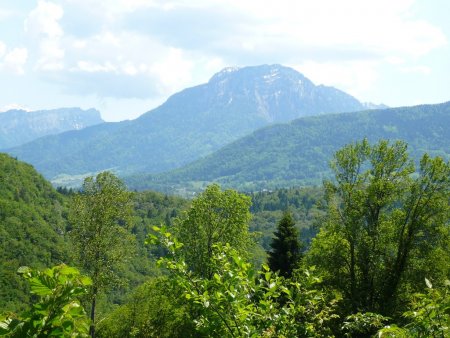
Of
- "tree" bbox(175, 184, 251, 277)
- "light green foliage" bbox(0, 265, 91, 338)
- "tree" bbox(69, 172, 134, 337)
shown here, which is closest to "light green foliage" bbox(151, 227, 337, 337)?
"light green foliage" bbox(0, 265, 91, 338)

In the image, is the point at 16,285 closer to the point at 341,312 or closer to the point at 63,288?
the point at 341,312

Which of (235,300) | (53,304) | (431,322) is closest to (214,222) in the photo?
(235,300)

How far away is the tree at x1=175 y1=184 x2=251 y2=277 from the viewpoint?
40562mm

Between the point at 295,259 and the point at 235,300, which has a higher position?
the point at 235,300

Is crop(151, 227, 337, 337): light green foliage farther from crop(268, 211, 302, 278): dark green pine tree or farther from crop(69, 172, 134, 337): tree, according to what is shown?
crop(268, 211, 302, 278): dark green pine tree

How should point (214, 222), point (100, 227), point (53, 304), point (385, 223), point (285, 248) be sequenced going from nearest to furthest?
1. point (53, 304)
2. point (385, 223)
3. point (100, 227)
4. point (214, 222)
5. point (285, 248)

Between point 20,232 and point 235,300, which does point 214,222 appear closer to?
point 235,300

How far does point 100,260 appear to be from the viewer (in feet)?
128

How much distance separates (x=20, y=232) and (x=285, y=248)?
13561cm

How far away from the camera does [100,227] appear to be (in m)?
39.6

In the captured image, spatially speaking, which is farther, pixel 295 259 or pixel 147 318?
pixel 147 318

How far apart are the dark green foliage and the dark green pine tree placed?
103 metres

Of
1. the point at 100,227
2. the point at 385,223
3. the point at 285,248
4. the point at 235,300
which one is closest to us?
the point at 235,300

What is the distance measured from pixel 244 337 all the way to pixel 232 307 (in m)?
0.45
